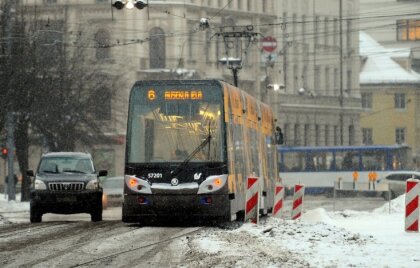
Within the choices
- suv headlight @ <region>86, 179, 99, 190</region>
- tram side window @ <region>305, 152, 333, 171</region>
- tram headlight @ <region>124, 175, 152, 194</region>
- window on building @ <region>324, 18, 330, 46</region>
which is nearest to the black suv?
suv headlight @ <region>86, 179, 99, 190</region>

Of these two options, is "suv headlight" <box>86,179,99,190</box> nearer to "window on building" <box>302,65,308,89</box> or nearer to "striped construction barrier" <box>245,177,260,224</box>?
"striped construction barrier" <box>245,177,260,224</box>

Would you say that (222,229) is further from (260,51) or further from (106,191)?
(260,51)

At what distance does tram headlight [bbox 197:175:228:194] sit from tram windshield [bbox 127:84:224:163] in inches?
16.8

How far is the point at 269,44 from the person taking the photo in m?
89.6

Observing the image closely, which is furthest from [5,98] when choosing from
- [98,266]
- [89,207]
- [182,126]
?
[98,266]

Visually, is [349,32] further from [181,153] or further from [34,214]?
[181,153]

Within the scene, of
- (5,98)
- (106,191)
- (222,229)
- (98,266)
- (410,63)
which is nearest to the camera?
(98,266)

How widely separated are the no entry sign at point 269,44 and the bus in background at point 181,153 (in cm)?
6090

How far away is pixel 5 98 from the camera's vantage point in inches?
1813

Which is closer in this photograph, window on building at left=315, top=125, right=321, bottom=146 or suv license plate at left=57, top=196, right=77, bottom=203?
suv license plate at left=57, top=196, right=77, bottom=203

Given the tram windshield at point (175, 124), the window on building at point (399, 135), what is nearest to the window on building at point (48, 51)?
the tram windshield at point (175, 124)

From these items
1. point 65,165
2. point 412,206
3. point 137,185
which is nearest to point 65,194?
point 65,165

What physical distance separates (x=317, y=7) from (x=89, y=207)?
76.5m

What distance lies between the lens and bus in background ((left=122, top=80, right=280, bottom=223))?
26.3 metres
